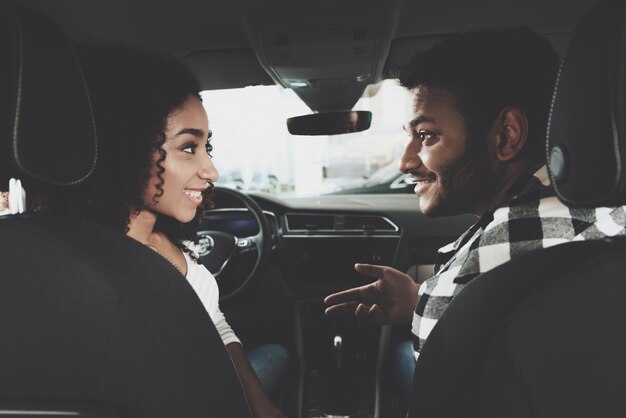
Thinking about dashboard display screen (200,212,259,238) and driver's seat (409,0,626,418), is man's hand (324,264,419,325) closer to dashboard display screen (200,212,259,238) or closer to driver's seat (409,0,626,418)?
driver's seat (409,0,626,418)

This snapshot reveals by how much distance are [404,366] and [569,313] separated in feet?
5.38

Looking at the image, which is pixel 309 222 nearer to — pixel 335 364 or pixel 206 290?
pixel 335 364

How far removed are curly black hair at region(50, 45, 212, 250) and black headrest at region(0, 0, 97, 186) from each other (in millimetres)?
366

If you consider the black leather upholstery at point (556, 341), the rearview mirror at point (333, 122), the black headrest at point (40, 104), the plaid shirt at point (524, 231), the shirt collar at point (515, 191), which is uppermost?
the rearview mirror at point (333, 122)

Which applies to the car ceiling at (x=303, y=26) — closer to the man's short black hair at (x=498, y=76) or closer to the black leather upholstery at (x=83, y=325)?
the man's short black hair at (x=498, y=76)

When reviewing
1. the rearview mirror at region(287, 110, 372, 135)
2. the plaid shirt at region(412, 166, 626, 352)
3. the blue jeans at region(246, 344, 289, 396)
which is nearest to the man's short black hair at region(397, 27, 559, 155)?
the plaid shirt at region(412, 166, 626, 352)

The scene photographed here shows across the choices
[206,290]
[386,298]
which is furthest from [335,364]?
[206,290]

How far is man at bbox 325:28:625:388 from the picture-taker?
125cm

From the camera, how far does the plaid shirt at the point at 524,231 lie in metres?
1.15

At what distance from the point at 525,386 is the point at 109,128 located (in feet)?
3.60

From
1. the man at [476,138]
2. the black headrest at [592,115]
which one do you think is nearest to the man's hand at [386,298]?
the man at [476,138]

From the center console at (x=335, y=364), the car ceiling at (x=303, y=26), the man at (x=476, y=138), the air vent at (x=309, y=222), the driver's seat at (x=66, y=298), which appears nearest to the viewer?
the driver's seat at (x=66, y=298)

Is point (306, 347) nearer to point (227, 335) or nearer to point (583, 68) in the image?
point (227, 335)

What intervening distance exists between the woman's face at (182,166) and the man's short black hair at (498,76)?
2.24 feet
